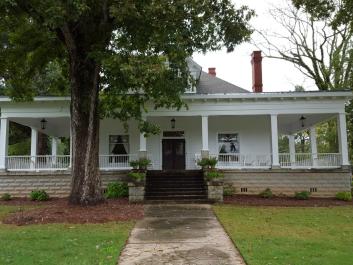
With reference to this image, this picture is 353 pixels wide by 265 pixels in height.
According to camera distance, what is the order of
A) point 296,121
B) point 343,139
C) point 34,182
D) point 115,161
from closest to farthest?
point 343,139 → point 34,182 → point 115,161 → point 296,121

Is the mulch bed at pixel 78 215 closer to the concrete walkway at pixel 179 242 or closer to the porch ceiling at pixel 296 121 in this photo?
the concrete walkway at pixel 179 242

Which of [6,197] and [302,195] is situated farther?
[6,197]

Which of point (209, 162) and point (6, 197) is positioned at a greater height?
point (209, 162)

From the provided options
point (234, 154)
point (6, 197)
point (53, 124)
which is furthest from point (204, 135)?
point (6, 197)

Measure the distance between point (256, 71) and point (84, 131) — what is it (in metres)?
12.9

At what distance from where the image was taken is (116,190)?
18.4 m

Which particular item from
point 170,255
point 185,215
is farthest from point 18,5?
point 170,255

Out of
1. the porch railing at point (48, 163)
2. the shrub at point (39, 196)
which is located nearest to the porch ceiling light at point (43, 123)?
the porch railing at point (48, 163)

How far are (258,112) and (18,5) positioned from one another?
39.3 feet

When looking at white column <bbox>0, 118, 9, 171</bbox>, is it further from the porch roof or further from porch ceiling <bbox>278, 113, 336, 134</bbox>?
porch ceiling <bbox>278, 113, 336, 134</bbox>

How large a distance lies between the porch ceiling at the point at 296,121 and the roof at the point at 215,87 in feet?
A: 9.44

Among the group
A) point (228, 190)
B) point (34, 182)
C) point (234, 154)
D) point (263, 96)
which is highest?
point (263, 96)

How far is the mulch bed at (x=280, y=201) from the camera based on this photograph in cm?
1620

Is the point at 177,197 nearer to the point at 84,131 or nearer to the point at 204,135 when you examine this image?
the point at 204,135
